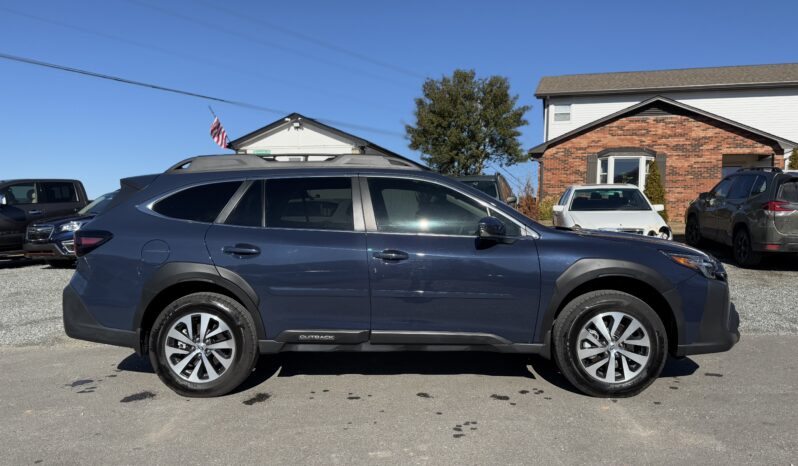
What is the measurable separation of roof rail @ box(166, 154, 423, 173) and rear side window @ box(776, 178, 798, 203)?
692cm

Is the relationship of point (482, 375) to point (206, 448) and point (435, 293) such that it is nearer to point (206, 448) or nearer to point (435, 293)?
point (435, 293)

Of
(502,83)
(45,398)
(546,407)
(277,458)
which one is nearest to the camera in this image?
(277,458)

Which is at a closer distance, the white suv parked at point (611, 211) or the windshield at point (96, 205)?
the white suv parked at point (611, 211)

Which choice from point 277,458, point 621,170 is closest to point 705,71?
point 621,170

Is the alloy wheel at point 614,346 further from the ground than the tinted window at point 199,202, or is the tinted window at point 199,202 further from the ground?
the tinted window at point 199,202

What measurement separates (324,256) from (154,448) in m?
1.59

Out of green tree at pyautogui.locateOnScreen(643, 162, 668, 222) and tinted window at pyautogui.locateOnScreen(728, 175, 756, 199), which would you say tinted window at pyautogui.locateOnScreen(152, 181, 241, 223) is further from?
green tree at pyautogui.locateOnScreen(643, 162, 668, 222)

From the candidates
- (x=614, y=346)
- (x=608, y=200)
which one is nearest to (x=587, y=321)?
(x=614, y=346)

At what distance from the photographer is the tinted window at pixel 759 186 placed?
→ 8.61 metres

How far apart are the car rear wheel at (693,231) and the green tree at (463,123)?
17784 mm

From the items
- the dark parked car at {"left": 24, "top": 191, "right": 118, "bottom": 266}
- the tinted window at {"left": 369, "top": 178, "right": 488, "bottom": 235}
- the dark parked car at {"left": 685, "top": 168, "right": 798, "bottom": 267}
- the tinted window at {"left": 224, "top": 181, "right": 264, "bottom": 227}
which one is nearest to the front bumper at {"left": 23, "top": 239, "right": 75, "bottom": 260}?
the dark parked car at {"left": 24, "top": 191, "right": 118, "bottom": 266}

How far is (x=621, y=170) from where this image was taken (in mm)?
19453

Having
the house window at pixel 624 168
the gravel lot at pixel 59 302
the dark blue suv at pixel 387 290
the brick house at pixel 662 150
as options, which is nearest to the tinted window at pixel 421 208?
the dark blue suv at pixel 387 290

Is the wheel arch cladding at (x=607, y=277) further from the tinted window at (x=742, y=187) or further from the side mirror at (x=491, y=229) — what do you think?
the tinted window at (x=742, y=187)
